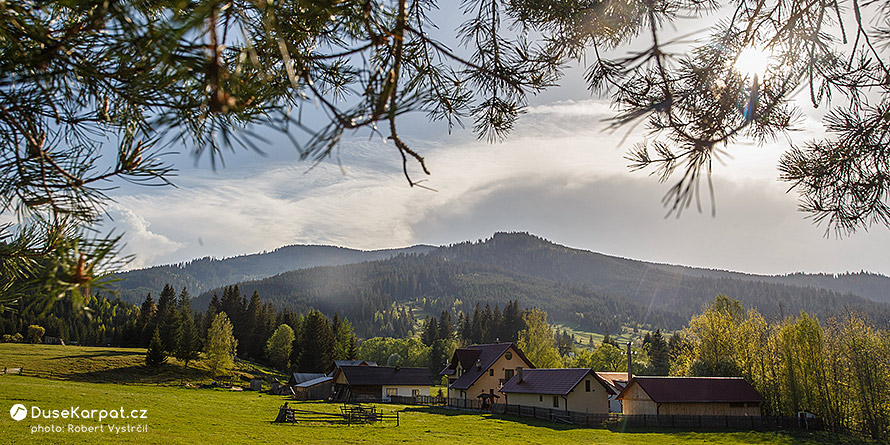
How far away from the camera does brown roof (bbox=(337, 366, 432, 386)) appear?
139ft

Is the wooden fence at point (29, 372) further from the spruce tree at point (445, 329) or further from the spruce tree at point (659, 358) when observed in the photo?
the spruce tree at point (659, 358)

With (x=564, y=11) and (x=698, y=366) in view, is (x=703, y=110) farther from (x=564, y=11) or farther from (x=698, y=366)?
(x=698, y=366)

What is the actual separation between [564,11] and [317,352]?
6315 centimetres

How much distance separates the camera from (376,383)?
42.7 m

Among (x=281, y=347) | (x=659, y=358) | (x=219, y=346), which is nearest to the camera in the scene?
(x=219, y=346)

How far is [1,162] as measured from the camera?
228cm

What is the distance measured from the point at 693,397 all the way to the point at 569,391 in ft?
21.7

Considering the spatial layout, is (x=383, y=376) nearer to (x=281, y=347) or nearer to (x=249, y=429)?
(x=249, y=429)

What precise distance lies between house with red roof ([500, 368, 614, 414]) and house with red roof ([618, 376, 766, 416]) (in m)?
1.64

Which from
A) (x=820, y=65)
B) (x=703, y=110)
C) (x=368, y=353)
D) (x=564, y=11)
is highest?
(x=564, y=11)

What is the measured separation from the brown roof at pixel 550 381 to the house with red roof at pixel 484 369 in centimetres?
309

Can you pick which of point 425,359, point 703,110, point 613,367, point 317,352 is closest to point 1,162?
point 703,110

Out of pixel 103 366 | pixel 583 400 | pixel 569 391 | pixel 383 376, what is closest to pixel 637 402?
pixel 583 400

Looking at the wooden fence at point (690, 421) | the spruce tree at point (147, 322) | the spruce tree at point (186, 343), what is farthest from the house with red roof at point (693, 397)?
the spruce tree at point (147, 322)
